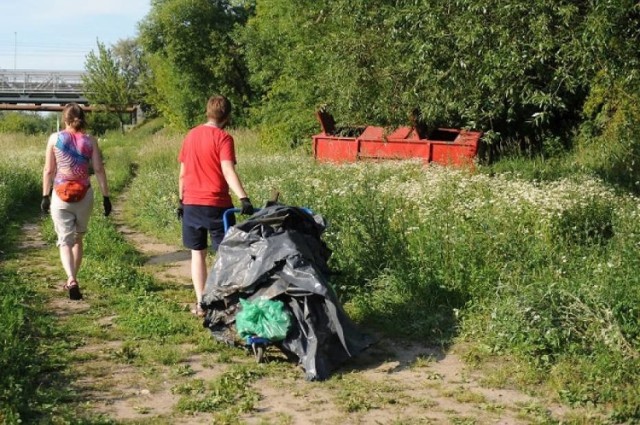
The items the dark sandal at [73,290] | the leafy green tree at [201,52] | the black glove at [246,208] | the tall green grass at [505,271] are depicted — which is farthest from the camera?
the leafy green tree at [201,52]

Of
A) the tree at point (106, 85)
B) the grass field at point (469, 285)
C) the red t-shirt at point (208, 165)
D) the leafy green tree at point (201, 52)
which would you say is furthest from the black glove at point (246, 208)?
the tree at point (106, 85)

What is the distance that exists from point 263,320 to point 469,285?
214cm

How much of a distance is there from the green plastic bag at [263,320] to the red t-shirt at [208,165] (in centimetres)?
129

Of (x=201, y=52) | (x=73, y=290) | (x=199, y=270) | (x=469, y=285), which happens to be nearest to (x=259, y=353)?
(x=199, y=270)

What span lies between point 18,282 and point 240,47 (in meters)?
33.1

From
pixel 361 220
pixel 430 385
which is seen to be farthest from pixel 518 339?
pixel 361 220

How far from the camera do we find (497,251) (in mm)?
7168

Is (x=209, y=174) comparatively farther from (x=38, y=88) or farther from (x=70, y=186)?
(x=38, y=88)

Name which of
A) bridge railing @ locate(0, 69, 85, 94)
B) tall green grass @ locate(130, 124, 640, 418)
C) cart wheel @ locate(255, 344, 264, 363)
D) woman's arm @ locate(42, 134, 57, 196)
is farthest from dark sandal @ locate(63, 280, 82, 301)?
bridge railing @ locate(0, 69, 85, 94)

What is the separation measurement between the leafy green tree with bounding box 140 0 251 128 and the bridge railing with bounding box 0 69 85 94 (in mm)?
43137

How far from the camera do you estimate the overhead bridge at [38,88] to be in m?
78.6

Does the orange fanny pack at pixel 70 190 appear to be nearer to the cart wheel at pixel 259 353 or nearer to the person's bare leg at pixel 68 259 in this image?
the person's bare leg at pixel 68 259

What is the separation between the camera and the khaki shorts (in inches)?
304

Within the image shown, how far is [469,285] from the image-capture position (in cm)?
690
